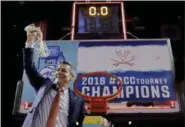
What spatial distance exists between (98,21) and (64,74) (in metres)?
2.66

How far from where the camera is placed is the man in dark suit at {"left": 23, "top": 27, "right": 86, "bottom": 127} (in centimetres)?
641

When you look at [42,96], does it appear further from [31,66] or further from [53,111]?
[31,66]

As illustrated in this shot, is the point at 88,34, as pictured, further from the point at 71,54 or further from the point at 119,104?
the point at 119,104

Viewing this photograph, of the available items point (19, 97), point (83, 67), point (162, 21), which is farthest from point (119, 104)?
point (162, 21)

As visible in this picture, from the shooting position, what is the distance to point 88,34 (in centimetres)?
914

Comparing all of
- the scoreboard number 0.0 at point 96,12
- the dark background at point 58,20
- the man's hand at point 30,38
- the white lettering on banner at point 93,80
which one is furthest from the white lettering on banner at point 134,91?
the dark background at point 58,20

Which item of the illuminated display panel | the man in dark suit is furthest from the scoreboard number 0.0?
the man in dark suit

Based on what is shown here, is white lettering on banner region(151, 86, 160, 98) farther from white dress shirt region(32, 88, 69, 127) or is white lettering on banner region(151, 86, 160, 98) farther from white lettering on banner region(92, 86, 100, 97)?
white dress shirt region(32, 88, 69, 127)

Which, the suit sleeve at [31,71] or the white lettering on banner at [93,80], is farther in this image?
the white lettering on banner at [93,80]

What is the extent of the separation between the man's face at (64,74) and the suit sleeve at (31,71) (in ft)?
0.90

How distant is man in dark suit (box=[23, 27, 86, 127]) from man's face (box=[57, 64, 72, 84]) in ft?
0.18

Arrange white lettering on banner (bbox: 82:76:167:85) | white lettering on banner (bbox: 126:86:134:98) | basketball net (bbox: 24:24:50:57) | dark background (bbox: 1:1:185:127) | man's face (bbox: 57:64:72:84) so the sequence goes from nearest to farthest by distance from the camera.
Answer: basketball net (bbox: 24:24:50:57) < man's face (bbox: 57:64:72:84) < white lettering on banner (bbox: 126:86:134:98) < white lettering on banner (bbox: 82:76:167:85) < dark background (bbox: 1:1:185:127)

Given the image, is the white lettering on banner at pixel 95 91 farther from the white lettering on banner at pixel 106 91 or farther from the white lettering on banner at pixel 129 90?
the white lettering on banner at pixel 129 90

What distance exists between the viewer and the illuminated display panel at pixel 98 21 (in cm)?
910
